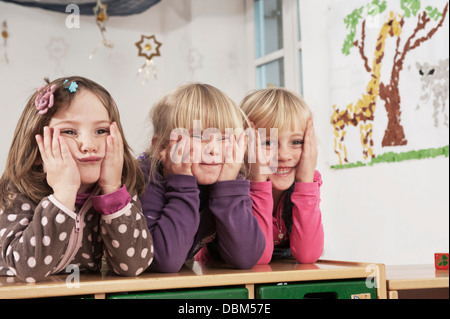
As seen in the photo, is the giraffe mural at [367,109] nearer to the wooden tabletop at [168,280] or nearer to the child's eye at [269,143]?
the child's eye at [269,143]

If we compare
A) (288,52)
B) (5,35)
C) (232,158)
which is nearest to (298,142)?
(232,158)

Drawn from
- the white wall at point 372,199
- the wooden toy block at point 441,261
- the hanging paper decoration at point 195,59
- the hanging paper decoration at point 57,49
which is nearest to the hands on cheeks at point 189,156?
the wooden toy block at point 441,261

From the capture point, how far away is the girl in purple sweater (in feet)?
2.15

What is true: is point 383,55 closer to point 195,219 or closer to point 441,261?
point 441,261

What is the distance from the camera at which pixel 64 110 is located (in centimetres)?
60

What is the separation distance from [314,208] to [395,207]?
0.88m

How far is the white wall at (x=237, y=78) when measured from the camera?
1.52m

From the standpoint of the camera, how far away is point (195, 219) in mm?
671

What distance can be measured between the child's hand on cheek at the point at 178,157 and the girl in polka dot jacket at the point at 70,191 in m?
0.06

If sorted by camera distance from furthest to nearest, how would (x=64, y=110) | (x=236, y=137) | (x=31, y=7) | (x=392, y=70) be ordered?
(x=31, y=7) → (x=392, y=70) → (x=236, y=137) → (x=64, y=110)

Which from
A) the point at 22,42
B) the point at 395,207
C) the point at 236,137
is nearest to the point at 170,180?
the point at 236,137
